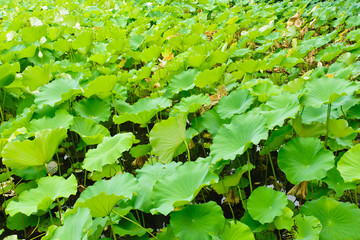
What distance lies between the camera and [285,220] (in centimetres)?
121

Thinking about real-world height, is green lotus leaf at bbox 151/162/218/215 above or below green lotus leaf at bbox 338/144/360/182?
below

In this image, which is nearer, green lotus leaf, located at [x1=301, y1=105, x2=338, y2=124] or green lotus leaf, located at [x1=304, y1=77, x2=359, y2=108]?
green lotus leaf, located at [x1=304, y1=77, x2=359, y2=108]

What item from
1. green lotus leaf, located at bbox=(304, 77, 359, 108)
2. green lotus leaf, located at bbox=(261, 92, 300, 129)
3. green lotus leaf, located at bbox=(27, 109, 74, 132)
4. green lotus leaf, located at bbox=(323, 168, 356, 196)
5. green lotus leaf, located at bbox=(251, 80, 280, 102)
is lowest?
green lotus leaf, located at bbox=(323, 168, 356, 196)

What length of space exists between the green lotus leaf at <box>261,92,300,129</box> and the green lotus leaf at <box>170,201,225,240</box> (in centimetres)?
42

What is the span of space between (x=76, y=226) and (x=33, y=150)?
507 mm

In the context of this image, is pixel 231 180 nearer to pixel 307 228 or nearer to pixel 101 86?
pixel 307 228

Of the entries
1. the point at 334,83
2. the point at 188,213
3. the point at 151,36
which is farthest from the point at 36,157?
the point at 151,36

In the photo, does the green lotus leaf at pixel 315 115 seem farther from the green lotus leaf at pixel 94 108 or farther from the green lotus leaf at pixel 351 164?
the green lotus leaf at pixel 94 108

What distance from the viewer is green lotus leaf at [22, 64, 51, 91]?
2.14 meters

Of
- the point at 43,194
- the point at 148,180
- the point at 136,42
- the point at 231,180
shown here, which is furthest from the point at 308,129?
the point at 136,42

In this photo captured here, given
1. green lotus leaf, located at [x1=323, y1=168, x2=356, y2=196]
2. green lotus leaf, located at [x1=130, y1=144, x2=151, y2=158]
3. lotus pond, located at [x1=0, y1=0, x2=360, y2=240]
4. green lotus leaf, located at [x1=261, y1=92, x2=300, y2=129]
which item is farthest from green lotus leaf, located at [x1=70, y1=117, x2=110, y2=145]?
green lotus leaf, located at [x1=323, y1=168, x2=356, y2=196]

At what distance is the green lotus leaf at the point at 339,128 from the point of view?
149 cm

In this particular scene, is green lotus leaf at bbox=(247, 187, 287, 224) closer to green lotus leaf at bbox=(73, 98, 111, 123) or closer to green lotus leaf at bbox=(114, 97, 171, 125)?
green lotus leaf at bbox=(114, 97, 171, 125)

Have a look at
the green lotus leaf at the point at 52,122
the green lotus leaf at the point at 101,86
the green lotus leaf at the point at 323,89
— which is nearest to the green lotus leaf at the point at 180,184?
the green lotus leaf at the point at 323,89
